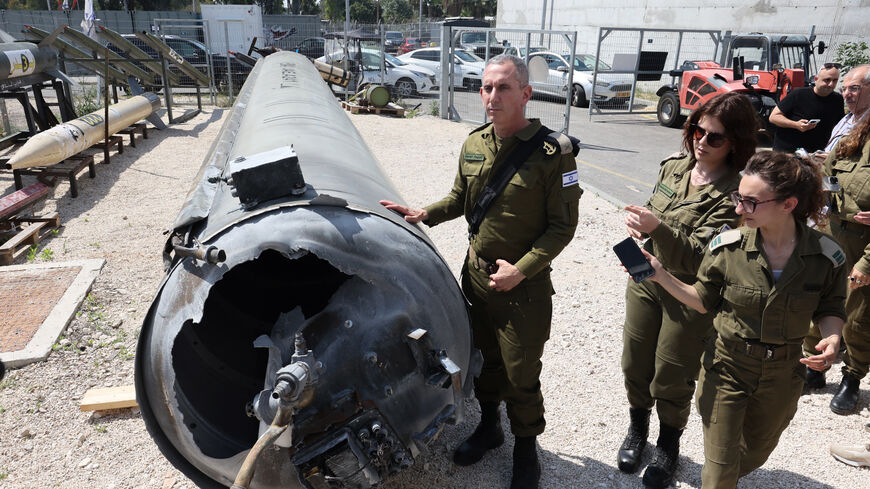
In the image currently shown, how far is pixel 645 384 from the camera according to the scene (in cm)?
300

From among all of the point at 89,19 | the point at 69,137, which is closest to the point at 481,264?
the point at 69,137

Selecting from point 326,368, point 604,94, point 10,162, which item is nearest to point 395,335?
point 326,368

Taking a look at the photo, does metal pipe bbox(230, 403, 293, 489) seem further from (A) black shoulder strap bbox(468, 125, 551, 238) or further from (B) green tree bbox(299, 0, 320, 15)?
(B) green tree bbox(299, 0, 320, 15)

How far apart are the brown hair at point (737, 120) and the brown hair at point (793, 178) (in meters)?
0.38

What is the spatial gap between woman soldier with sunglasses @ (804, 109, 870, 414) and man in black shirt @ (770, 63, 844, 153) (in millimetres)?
1787

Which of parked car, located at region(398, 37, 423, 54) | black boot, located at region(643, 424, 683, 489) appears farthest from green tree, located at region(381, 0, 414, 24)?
black boot, located at region(643, 424, 683, 489)

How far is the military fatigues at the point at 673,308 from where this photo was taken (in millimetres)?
2592

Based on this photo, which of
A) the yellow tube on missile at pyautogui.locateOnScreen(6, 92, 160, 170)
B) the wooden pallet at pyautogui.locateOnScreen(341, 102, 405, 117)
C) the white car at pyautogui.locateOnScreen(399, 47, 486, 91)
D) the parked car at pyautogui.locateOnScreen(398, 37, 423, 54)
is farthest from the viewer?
the parked car at pyautogui.locateOnScreen(398, 37, 423, 54)

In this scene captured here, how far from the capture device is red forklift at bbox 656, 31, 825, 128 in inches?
464

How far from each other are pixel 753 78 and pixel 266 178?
1236 centimetres

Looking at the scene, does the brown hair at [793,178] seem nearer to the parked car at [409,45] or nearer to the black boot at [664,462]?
the black boot at [664,462]

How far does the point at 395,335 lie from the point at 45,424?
262 cm

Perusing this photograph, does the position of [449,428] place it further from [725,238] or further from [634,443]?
[725,238]

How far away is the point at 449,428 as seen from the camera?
3404 millimetres
